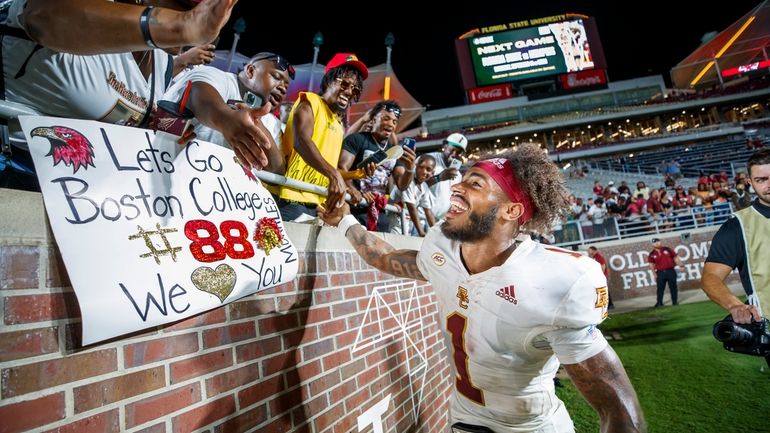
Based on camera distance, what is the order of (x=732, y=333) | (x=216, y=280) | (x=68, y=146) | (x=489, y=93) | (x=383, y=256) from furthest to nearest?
(x=489, y=93) → (x=383, y=256) → (x=732, y=333) → (x=216, y=280) → (x=68, y=146)

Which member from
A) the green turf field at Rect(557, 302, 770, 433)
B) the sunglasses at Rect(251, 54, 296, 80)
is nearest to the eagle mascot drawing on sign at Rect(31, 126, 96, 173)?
the sunglasses at Rect(251, 54, 296, 80)

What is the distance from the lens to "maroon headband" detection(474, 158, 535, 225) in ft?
8.09

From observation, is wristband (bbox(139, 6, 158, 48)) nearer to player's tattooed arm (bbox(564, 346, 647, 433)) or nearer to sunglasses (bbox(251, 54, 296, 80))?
sunglasses (bbox(251, 54, 296, 80))

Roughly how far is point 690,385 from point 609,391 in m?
4.84

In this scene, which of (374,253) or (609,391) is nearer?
(609,391)

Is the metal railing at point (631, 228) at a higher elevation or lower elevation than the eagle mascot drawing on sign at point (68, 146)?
lower

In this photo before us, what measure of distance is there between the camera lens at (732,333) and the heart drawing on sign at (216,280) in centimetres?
313

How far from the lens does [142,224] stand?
1395 mm

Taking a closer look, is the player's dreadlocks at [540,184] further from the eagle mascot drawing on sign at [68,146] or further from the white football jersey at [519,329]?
the eagle mascot drawing on sign at [68,146]

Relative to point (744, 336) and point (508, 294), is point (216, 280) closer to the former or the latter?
point (508, 294)

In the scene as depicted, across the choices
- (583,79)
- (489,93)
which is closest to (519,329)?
(489,93)

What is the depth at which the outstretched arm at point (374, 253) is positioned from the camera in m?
2.73

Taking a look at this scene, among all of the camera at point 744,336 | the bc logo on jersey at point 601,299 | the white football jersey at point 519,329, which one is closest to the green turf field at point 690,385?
the camera at point 744,336

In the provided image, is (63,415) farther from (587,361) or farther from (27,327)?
(587,361)
